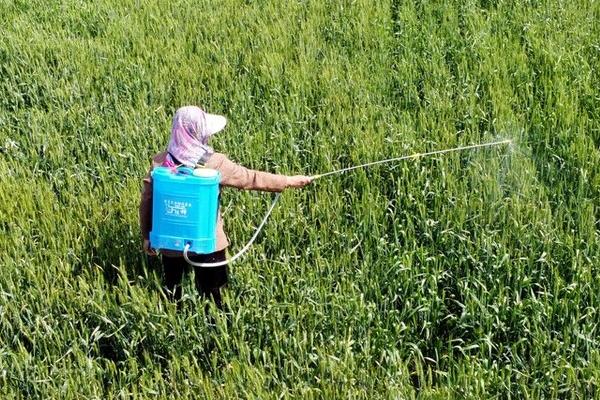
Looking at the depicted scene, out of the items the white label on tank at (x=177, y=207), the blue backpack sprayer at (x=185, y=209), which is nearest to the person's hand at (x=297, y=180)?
the blue backpack sprayer at (x=185, y=209)

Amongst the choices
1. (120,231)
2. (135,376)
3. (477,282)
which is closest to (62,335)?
(135,376)

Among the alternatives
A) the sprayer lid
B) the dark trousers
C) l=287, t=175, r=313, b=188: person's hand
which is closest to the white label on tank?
the sprayer lid

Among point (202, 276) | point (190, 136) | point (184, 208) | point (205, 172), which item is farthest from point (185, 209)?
point (202, 276)

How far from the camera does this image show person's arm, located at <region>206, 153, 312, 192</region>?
9.80ft

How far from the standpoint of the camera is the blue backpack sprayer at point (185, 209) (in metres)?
2.82

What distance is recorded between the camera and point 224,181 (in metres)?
3.00

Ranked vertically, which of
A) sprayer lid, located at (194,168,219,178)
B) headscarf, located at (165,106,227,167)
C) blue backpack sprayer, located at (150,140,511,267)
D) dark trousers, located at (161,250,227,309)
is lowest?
dark trousers, located at (161,250,227,309)

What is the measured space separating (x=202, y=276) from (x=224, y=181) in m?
0.42

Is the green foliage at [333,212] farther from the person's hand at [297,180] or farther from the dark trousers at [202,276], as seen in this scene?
the person's hand at [297,180]

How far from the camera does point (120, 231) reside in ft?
11.7

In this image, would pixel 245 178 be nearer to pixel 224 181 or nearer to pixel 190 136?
pixel 224 181

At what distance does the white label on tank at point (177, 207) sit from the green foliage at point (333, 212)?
15.4 inches

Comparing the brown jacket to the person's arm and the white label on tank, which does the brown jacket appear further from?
the white label on tank

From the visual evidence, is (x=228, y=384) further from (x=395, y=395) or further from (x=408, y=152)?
(x=408, y=152)
